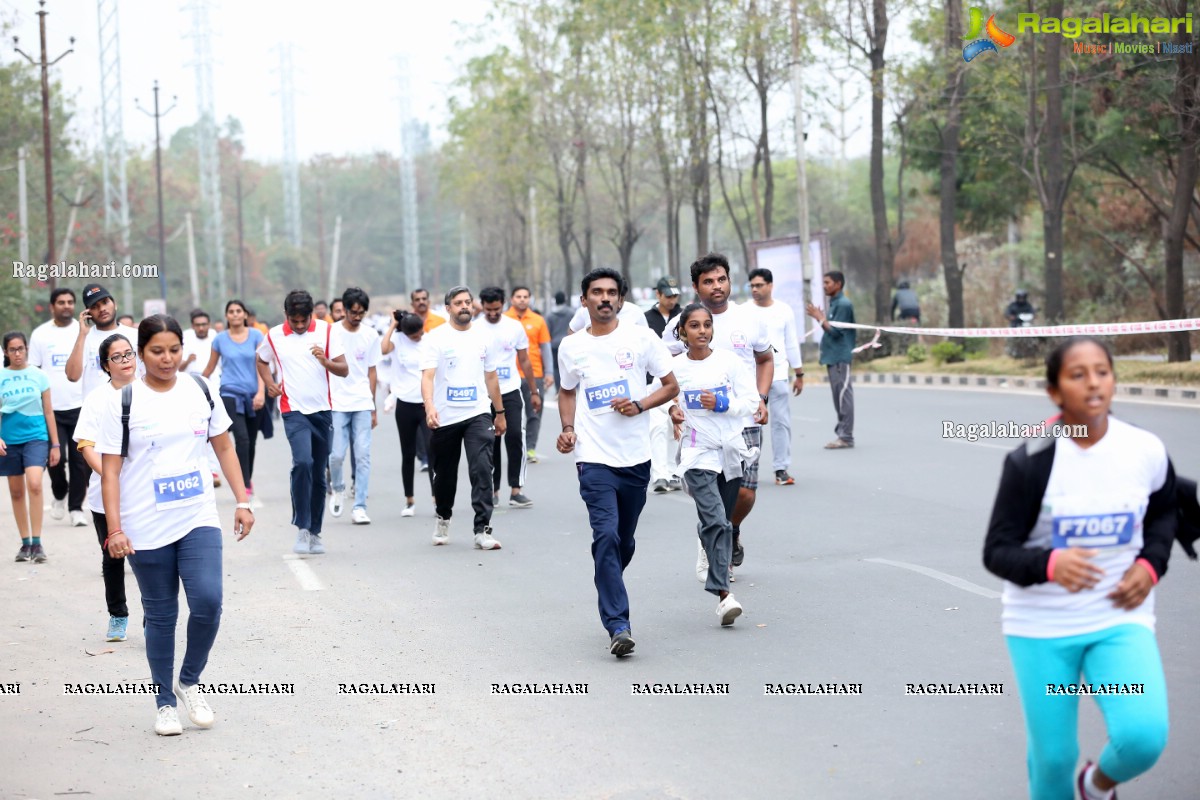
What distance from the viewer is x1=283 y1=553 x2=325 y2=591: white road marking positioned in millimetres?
9719

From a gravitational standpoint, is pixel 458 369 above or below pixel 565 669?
above

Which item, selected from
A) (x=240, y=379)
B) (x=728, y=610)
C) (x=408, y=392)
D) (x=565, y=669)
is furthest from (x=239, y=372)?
(x=565, y=669)

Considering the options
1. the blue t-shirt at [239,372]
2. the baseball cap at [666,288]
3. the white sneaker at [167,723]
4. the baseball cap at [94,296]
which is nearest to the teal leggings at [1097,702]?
the white sneaker at [167,723]

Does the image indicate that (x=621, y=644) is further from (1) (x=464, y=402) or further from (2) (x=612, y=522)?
(1) (x=464, y=402)

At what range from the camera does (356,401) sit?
520 inches

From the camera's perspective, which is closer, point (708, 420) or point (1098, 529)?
point (1098, 529)

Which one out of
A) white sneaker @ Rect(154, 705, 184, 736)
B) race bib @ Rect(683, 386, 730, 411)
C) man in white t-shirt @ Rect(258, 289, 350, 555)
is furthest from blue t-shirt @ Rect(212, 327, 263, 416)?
white sneaker @ Rect(154, 705, 184, 736)

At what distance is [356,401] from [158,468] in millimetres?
7037

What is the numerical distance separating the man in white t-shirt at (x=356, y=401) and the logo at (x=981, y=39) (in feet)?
70.1

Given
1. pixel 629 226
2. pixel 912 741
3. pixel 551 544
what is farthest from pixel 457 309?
pixel 629 226

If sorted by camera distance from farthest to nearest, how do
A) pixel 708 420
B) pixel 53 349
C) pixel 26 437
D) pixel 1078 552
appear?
1. pixel 53 349
2. pixel 26 437
3. pixel 708 420
4. pixel 1078 552

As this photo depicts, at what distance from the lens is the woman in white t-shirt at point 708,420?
793 centimetres

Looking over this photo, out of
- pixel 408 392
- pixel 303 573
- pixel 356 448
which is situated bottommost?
pixel 303 573

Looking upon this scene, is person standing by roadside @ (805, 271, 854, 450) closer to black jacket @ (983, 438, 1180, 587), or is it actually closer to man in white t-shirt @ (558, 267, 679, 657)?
man in white t-shirt @ (558, 267, 679, 657)
